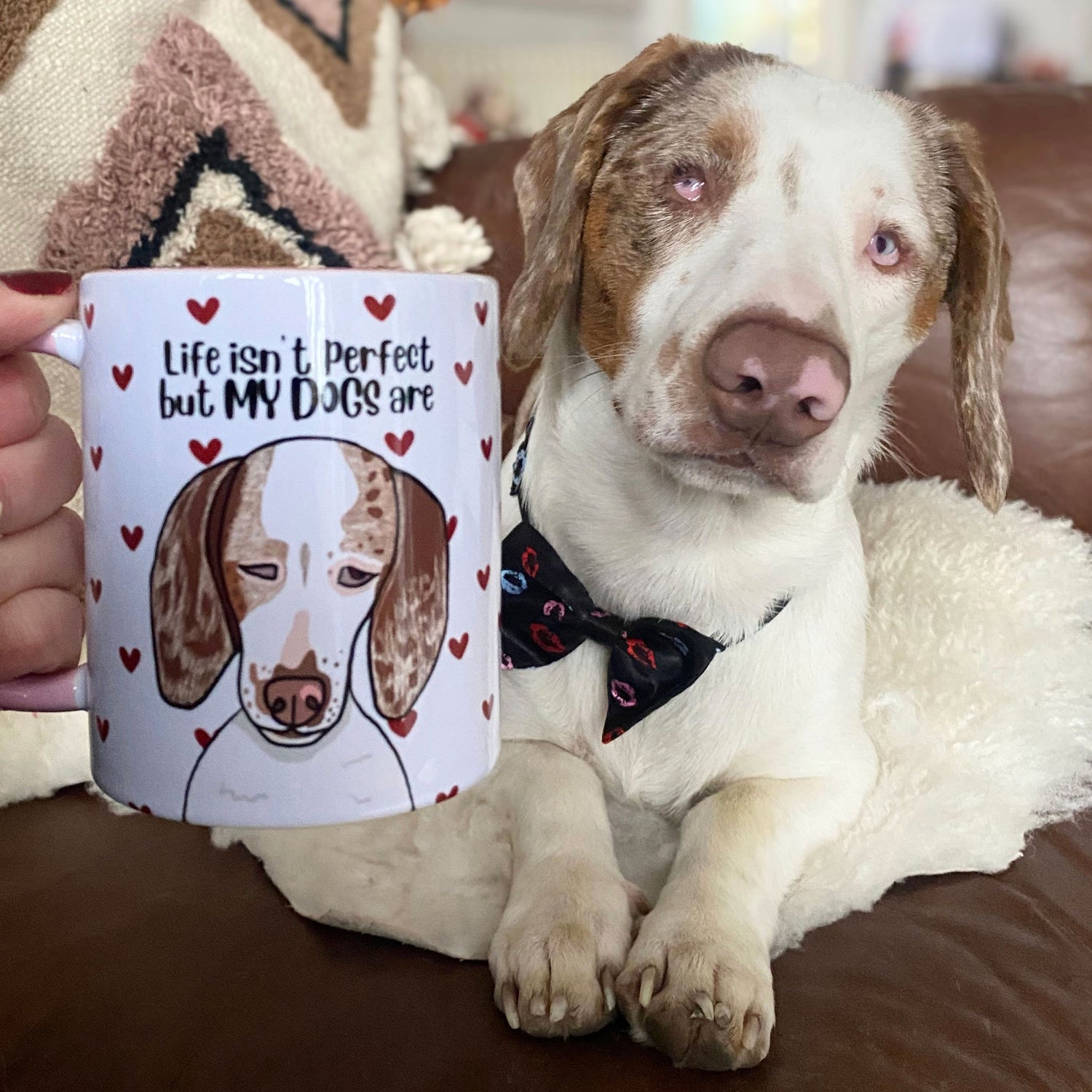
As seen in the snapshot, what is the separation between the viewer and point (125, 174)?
147 cm

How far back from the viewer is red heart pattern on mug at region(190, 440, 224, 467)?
0.56m

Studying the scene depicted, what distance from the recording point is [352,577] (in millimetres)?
583

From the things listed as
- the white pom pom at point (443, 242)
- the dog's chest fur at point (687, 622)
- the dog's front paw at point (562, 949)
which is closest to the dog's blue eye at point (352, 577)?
the dog's front paw at point (562, 949)

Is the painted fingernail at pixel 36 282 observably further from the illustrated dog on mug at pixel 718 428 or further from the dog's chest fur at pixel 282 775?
the illustrated dog on mug at pixel 718 428

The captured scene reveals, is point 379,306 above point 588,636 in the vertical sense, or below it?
above

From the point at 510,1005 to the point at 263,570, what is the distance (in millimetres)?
415

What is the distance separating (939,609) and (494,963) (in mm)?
885

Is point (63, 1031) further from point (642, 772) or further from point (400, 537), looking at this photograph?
point (642, 772)

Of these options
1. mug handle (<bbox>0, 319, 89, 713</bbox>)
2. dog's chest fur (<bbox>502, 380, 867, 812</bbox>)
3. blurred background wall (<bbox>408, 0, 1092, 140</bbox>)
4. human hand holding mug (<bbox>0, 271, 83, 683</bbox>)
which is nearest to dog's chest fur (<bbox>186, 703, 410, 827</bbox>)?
mug handle (<bbox>0, 319, 89, 713</bbox>)

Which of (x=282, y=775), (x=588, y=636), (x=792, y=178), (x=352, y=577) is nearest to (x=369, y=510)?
(x=352, y=577)

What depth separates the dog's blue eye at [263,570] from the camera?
568mm

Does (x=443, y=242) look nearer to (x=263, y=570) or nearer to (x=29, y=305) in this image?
(x=29, y=305)

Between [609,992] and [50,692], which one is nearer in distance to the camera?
[50,692]

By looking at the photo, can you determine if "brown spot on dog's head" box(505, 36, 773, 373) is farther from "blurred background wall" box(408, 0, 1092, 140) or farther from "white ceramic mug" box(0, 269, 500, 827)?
"blurred background wall" box(408, 0, 1092, 140)
